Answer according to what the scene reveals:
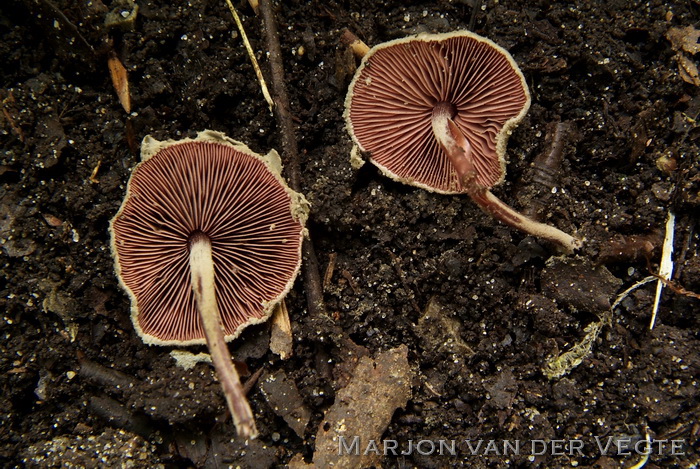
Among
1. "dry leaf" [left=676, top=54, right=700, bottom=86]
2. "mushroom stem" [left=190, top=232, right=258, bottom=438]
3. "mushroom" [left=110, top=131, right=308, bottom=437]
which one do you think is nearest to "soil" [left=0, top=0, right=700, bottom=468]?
"dry leaf" [left=676, top=54, right=700, bottom=86]

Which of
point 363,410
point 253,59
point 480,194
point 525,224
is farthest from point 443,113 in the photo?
point 363,410

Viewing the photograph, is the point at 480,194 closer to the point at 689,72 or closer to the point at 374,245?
the point at 374,245

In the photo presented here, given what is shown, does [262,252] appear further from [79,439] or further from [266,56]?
[79,439]

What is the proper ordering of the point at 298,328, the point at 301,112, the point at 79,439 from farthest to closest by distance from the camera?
the point at 301,112 < the point at 298,328 < the point at 79,439

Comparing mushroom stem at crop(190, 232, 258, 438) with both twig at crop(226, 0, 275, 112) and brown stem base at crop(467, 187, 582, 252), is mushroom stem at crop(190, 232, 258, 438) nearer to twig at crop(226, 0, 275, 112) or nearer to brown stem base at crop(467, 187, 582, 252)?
twig at crop(226, 0, 275, 112)

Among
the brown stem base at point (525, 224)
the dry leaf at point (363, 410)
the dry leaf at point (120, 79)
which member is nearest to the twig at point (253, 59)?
the dry leaf at point (120, 79)

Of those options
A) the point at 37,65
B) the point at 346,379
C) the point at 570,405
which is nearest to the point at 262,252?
the point at 346,379
